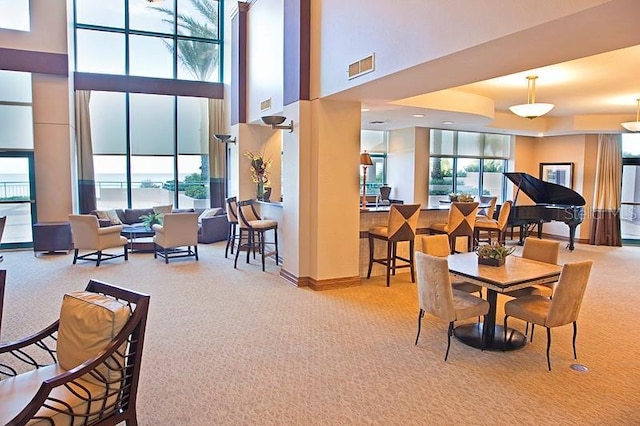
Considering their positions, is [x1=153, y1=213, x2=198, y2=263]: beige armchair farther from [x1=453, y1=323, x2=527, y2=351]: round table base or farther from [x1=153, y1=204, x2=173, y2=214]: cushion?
[x1=453, y1=323, x2=527, y2=351]: round table base

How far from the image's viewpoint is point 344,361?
3.85 m

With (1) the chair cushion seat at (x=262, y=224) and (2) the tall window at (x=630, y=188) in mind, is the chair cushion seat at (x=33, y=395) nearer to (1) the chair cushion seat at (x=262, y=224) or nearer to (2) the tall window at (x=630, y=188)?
(1) the chair cushion seat at (x=262, y=224)

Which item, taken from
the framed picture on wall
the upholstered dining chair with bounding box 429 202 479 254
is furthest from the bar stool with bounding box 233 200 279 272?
the framed picture on wall

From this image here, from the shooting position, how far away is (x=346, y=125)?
6211 mm

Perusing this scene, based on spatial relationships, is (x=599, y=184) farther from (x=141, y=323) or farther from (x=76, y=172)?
(x=76, y=172)

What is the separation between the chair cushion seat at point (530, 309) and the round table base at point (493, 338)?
37 centimetres

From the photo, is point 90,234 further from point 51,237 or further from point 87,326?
point 87,326

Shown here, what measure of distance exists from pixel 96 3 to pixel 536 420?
11499mm

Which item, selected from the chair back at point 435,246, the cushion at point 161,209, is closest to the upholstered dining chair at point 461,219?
the chair back at point 435,246

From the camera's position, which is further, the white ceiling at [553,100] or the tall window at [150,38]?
the tall window at [150,38]

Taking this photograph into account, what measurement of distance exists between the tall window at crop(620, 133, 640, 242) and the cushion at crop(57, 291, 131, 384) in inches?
468

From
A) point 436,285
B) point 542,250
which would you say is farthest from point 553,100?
point 436,285

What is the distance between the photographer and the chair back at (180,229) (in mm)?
7688

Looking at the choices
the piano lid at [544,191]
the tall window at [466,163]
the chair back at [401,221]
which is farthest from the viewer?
the tall window at [466,163]
